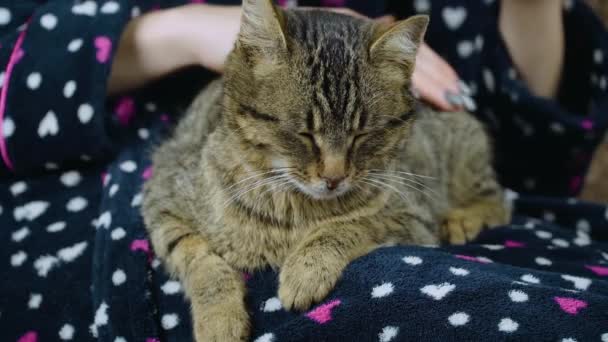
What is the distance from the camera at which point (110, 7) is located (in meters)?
1.23

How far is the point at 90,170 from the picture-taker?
1273mm

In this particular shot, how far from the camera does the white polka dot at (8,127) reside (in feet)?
3.84

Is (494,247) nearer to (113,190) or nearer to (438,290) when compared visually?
(438,290)

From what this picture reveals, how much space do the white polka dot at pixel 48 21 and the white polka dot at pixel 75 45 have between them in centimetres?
6

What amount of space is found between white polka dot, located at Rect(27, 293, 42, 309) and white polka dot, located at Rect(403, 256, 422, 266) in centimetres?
65

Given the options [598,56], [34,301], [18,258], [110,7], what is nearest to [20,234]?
[18,258]

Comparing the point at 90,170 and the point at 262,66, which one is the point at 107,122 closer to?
the point at 90,170

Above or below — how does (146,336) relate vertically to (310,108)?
below

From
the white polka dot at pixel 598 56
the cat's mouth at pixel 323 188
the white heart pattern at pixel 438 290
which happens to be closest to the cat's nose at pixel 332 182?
the cat's mouth at pixel 323 188

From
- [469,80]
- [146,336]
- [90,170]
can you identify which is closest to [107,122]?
[90,170]

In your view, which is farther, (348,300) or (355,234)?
(355,234)

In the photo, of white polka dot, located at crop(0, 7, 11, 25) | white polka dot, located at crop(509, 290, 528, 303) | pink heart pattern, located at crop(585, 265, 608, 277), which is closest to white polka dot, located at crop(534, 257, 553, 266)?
pink heart pattern, located at crop(585, 265, 608, 277)

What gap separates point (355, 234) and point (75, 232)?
546 mm

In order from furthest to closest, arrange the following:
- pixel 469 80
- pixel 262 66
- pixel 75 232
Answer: pixel 469 80 < pixel 75 232 < pixel 262 66
